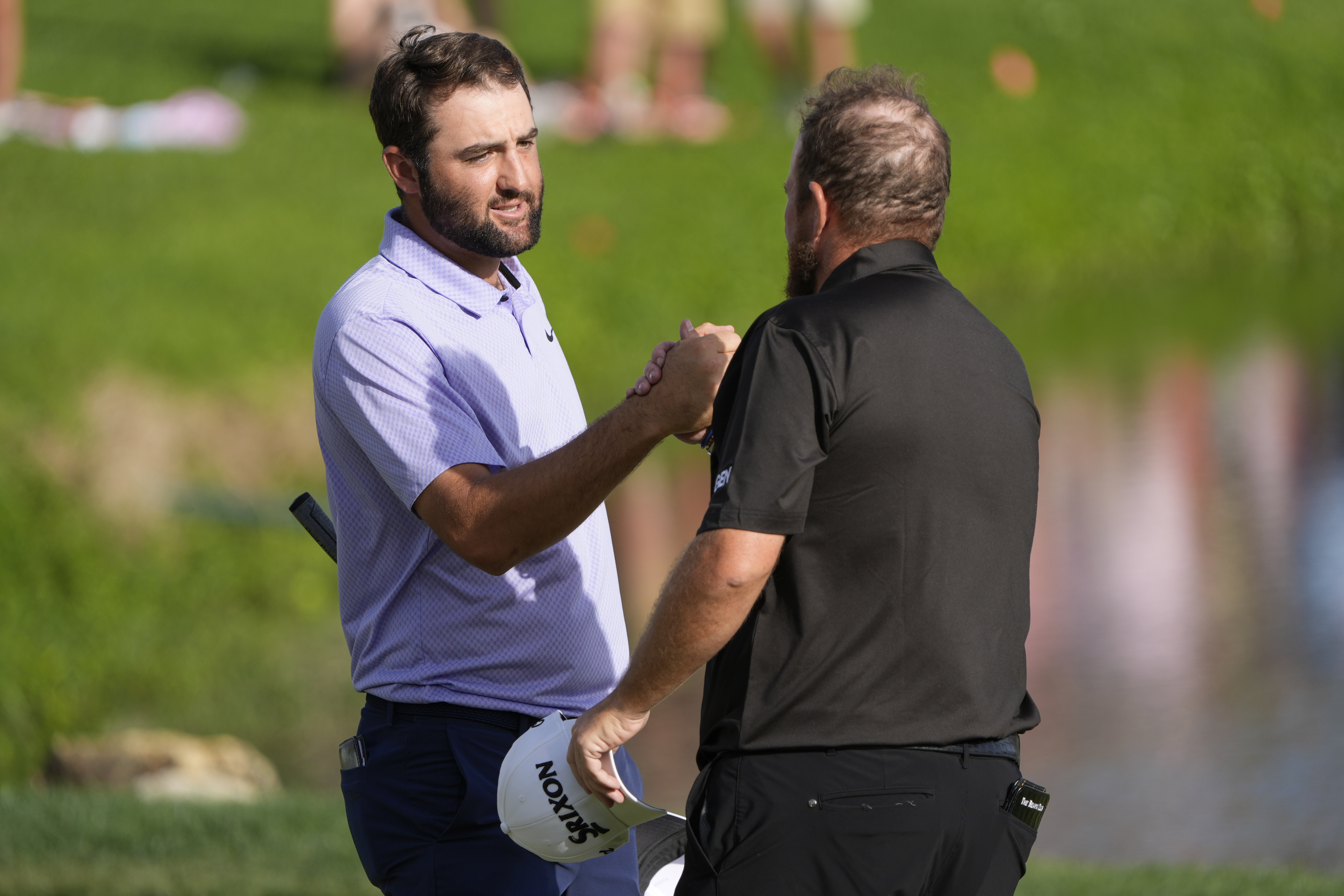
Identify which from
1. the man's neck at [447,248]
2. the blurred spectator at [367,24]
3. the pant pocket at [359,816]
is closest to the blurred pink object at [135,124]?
the blurred spectator at [367,24]

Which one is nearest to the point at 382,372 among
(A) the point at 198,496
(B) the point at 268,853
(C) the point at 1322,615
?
(B) the point at 268,853

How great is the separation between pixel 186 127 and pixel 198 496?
349 inches

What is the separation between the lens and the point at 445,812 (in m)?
2.92

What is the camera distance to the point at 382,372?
2818mm

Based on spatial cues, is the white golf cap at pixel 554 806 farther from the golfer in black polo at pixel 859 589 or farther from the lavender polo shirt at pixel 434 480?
the lavender polo shirt at pixel 434 480

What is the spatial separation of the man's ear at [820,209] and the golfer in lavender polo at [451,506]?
10.4 inches

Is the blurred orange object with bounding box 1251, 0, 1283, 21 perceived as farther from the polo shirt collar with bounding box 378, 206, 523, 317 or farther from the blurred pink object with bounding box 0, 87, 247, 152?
the polo shirt collar with bounding box 378, 206, 523, 317

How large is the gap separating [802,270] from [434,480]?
69 centimetres

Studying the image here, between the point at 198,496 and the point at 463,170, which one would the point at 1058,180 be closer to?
the point at 198,496

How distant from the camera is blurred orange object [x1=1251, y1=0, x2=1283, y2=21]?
23.0 meters

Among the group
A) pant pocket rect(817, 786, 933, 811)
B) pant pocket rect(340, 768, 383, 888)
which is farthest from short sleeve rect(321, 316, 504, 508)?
pant pocket rect(817, 786, 933, 811)

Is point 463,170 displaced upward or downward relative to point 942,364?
upward

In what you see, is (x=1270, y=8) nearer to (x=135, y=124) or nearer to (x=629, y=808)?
(x=135, y=124)

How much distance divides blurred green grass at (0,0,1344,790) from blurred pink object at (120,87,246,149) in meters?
0.36
